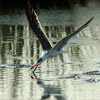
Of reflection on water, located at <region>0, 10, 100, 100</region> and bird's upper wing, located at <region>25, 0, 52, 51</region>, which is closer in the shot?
reflection on water, located at <region>0, 10, 100, 100</region>

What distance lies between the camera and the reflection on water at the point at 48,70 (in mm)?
9672

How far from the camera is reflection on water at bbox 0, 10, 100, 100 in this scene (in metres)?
9.67

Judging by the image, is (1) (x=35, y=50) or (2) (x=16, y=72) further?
(1) (x=35, y=50)

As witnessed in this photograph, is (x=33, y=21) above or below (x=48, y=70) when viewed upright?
above

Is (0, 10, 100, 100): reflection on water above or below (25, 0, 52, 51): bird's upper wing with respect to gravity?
below

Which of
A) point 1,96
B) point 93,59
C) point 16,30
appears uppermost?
point 16,30

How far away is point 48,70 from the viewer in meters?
12.1

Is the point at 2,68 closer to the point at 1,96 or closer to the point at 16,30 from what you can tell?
the point at 1,96

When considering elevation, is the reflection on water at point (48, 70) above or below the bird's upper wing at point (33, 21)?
below

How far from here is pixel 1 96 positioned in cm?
940

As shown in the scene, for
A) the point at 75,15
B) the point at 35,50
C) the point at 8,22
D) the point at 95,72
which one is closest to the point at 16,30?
the point at 8,22

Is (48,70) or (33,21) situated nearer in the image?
(33,21)

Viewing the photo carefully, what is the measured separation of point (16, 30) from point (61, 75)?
32.2ft

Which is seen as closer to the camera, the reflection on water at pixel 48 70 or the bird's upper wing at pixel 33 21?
the reflection on water at pixel 48 70
